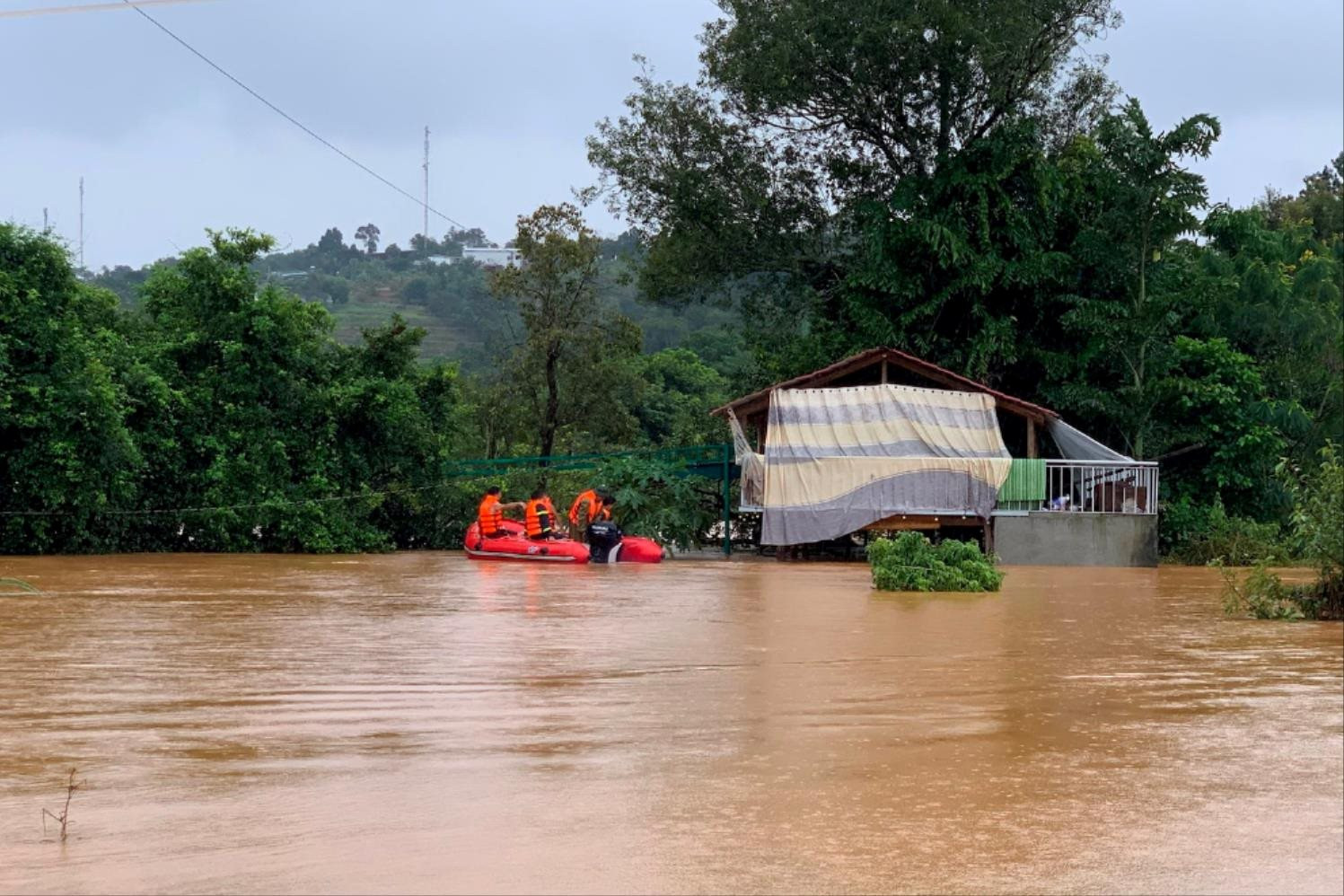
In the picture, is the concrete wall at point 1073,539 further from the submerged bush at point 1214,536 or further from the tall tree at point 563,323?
the tall tree at point 563,323

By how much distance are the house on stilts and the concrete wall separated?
0.01 metres

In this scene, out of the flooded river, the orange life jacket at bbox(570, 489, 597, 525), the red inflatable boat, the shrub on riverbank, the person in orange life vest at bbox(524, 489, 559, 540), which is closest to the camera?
the flooded river

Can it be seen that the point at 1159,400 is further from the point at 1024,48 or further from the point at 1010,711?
the point at 1010,711

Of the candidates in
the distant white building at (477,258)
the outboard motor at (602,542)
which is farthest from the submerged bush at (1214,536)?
the distant white building at (477,258)

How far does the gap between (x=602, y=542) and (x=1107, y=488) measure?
7.77m

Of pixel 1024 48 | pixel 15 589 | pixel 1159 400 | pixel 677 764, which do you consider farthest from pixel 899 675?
pixel 1024 48

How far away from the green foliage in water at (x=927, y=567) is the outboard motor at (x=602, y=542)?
5.28m

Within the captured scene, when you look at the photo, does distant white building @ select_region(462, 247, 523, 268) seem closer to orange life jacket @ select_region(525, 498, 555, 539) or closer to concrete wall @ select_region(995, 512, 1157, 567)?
orange life jacket @ select_region(525, 498, 555, 539)

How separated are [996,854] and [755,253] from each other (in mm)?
25472

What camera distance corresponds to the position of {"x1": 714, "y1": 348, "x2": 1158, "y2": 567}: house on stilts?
2469 cm

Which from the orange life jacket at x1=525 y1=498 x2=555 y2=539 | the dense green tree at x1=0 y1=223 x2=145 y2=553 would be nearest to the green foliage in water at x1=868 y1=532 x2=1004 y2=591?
the orange life jacket at x1=525 y1=498 x2=555 y2=539

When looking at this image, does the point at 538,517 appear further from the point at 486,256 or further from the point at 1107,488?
the point at 486,256

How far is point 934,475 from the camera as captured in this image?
24.8m

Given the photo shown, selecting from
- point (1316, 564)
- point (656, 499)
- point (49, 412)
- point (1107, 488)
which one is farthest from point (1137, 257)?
→ point (49, 412)
